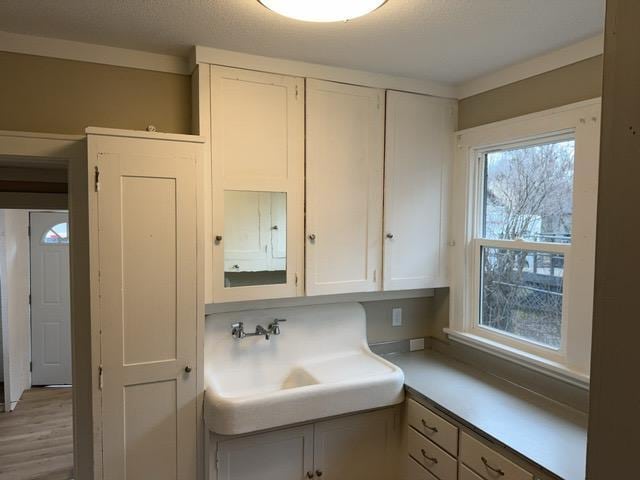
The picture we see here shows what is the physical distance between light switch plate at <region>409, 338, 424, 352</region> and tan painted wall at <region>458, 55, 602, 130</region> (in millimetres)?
1409

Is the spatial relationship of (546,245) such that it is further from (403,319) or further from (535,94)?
(403,319)

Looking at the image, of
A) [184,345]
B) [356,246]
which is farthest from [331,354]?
[184,345]

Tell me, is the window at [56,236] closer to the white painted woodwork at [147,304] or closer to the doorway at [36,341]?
the doorway at [36,341]

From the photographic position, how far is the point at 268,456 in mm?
2201

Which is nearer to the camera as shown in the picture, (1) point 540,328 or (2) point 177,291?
(2) point 177,291

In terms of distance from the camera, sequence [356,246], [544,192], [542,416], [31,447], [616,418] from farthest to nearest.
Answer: [31,447] → [356,246] → [544,192] → [542,416] → [616,418]

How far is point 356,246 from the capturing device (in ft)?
8.31

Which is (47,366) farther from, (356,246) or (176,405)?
(356,246)

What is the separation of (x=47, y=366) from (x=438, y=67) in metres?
5.06

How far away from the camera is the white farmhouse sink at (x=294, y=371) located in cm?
204

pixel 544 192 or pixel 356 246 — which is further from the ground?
pixel 544 192

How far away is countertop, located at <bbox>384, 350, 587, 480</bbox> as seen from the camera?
1.69 m

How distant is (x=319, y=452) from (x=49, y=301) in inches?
159

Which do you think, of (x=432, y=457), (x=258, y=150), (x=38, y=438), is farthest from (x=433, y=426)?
(x=38, y=438)
